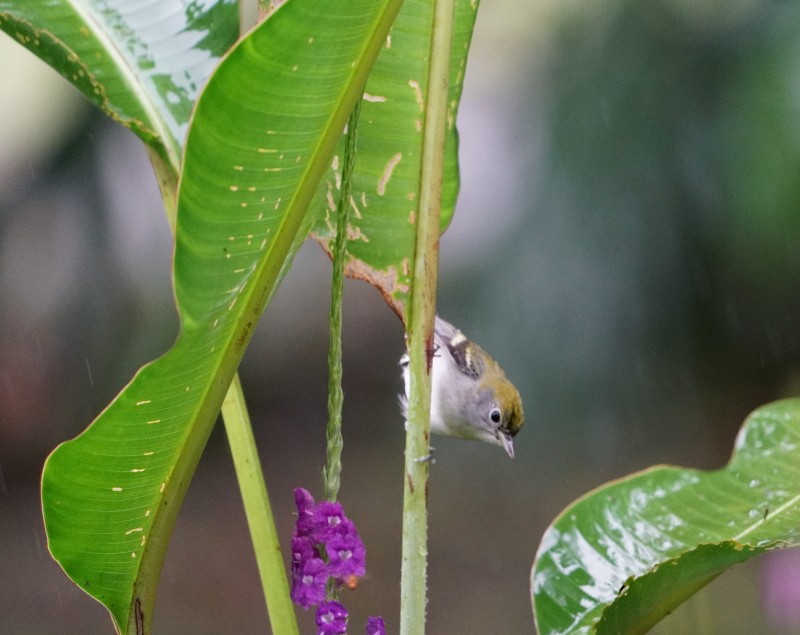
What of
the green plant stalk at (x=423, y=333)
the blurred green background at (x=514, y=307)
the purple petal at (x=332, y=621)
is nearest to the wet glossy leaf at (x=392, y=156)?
the green plant stalk at (x=423, y=333)

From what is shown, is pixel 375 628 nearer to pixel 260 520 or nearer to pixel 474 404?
pixel 260 520

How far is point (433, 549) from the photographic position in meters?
4.70

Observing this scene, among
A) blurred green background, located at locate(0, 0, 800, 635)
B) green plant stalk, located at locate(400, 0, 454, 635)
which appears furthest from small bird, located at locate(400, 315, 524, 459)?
green plant stalk, located at locate(400, 0, 454, 635)

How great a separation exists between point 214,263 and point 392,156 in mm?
320

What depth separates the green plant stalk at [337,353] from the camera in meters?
0.69

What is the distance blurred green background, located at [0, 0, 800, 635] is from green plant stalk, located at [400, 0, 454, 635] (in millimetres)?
2012

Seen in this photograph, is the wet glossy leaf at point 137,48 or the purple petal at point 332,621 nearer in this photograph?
the purple petal at point 332,621

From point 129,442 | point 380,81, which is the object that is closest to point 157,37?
point 380,81

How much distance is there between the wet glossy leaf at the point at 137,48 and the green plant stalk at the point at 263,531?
267 millimetres

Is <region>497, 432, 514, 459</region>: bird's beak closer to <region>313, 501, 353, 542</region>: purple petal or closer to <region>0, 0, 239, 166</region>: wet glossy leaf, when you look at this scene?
<region>0, 0, 239, 166</region>: wet glossy leaf

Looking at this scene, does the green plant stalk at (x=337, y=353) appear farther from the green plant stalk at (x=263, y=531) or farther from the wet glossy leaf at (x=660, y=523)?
the wet glossy leaf at (x=660, y=523)

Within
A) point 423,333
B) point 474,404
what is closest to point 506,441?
point 474,404

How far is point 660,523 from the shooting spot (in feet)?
3.46

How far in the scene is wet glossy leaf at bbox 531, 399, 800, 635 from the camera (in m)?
0.97
